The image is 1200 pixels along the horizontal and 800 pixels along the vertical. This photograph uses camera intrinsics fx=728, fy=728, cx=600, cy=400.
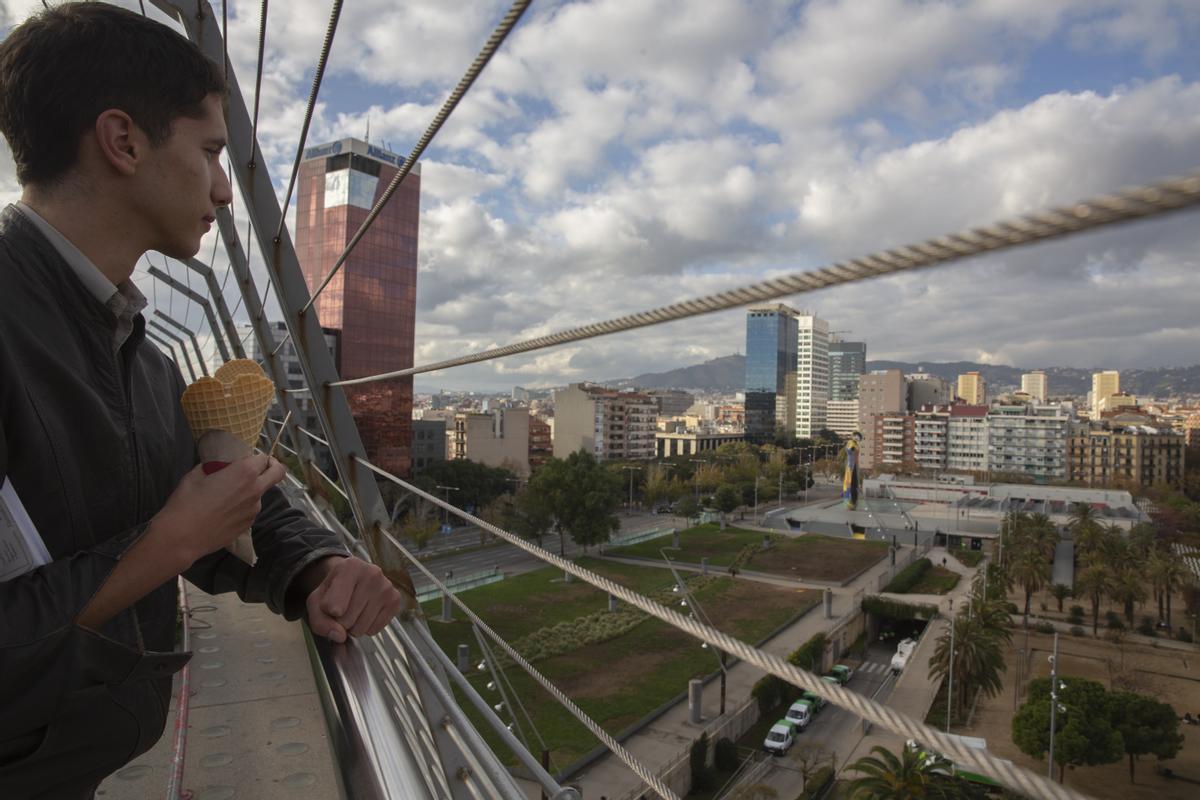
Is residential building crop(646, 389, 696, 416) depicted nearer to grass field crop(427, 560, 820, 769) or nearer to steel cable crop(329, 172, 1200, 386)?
grass field crop(427, 560, 820, 769)

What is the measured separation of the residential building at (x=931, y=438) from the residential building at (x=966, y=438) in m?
0.20

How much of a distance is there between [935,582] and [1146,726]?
7.81 m

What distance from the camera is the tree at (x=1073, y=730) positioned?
753 cm

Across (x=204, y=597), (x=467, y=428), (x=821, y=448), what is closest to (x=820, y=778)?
(x=204, y=597)

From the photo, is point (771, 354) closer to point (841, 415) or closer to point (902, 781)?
point (841, 415)

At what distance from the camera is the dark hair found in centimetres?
50

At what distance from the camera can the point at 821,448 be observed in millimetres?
39938

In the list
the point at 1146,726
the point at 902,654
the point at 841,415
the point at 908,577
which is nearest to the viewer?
the point at 1146,726

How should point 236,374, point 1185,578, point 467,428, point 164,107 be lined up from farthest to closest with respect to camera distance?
point 467,428, point 1185,578, point 236,374, point 164,107

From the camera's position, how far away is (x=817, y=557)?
1738 cm

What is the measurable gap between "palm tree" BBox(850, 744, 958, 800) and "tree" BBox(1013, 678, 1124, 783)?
232cm

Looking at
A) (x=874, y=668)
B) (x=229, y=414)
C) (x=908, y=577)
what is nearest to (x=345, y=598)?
(x=229, y=414)

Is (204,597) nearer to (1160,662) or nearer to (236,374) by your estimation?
(236,374)

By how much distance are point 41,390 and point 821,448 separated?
41510 mm
